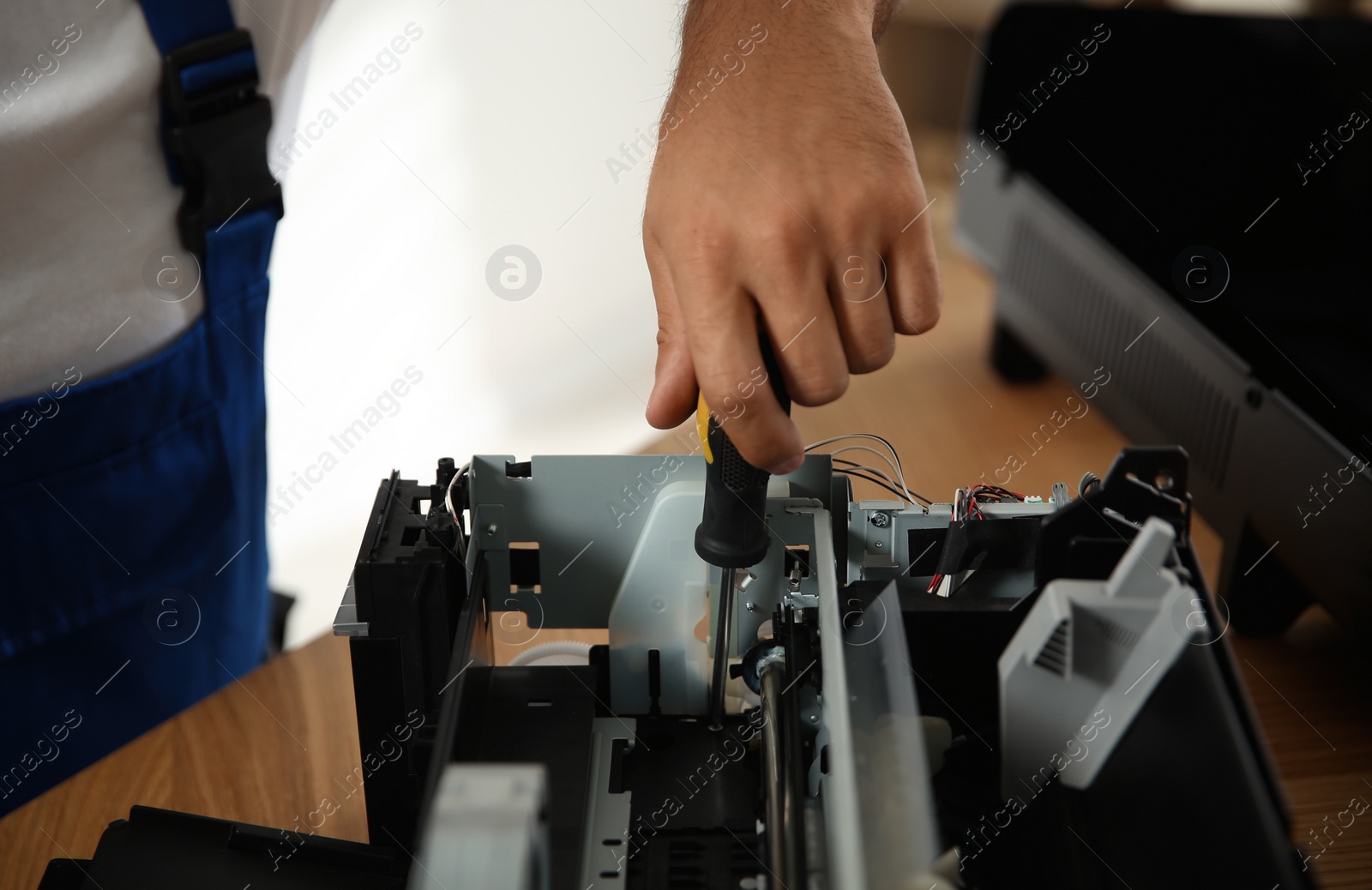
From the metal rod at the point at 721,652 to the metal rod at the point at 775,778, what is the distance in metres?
0.03

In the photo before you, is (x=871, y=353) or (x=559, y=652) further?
(x=559, y=652)

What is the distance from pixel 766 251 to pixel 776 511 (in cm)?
20

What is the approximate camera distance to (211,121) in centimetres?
80

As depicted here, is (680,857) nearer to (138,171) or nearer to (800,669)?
(800,669)

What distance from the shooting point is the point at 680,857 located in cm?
60

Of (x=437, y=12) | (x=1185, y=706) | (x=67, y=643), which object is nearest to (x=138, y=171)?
(x=67, y=643)

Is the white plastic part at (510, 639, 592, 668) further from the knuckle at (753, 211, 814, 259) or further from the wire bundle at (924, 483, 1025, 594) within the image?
the knuckle at (753, 211, 814, 259)

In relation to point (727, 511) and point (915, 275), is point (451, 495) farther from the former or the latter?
point (915, 275)

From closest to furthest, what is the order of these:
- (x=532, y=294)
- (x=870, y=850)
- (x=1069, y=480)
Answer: (x=870, y=850) → (x=1069, y=480) → (x=532, y=294)

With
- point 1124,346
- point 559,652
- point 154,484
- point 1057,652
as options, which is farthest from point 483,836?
point 1124,346

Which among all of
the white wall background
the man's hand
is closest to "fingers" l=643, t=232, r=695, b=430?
the man's hand

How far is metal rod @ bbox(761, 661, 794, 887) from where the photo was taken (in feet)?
1.64

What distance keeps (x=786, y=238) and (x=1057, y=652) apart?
24 cm

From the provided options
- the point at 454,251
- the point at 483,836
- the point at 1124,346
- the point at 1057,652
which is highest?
the point at 454,251
